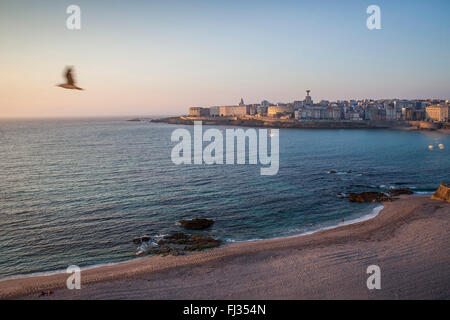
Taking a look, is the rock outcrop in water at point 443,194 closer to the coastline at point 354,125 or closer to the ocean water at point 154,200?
the ocean water at point 154,200

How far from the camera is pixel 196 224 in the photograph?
15.2 metres

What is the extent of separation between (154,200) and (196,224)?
210 inches

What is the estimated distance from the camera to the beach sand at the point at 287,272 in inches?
366

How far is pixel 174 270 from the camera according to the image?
11.0 meters

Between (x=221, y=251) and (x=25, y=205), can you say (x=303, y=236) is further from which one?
(x=25, y=205)

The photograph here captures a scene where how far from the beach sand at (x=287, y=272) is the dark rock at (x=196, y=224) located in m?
2.51

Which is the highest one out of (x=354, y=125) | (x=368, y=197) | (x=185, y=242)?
(x=354, y=125)

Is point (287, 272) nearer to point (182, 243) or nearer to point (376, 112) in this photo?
Answer: point (182, 243)

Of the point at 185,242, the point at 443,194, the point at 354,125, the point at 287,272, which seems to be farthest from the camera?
the point at 354,125

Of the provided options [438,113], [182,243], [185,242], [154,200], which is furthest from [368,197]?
[438,113]

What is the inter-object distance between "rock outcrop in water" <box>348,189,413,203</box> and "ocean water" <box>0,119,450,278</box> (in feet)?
2.34

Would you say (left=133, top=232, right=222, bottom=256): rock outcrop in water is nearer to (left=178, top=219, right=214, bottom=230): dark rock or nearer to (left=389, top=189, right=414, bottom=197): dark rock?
(left=178, top=219, right=214, bottom=230): dark rock

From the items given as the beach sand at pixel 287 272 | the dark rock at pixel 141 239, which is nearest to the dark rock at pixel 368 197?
the beach sand at pixel 287 272
